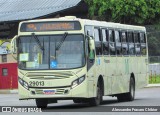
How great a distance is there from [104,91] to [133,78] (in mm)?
4325

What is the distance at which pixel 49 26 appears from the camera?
22016 mm

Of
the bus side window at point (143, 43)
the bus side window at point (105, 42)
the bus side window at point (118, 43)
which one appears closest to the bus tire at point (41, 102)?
the bus side window at point (105, 42)

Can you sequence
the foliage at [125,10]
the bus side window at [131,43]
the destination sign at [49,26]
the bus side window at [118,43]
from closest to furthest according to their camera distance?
the destination sign at [49,26], the bus side window at [118,43], the bus side window at [131,43], the foliage at [125,10]

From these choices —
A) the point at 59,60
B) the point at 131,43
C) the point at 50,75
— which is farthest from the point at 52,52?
the point at 131,43

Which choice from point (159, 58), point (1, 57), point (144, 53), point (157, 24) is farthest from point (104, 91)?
point (159, 58)

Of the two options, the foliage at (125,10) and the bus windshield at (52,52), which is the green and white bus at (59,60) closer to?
the bus windshield at (52,52)

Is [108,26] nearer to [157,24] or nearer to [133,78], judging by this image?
[133,78]

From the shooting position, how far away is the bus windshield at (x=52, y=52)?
70.6 ft

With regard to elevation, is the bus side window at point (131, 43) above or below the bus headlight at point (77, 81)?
above

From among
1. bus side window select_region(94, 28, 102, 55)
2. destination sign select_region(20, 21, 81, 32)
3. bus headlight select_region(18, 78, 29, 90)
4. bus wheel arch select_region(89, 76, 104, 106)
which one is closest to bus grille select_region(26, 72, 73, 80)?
bus headlight select_region(18, 78, 29, 90)

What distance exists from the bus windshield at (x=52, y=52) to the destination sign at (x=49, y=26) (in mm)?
266

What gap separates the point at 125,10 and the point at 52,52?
29.4 metres

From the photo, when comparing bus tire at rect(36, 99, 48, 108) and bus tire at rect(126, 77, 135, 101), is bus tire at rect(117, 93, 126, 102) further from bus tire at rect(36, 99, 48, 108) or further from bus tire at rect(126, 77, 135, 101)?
bus tire at rect(36, 99, 48, 108)

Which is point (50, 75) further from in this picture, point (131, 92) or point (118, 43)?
point (131, 92)
